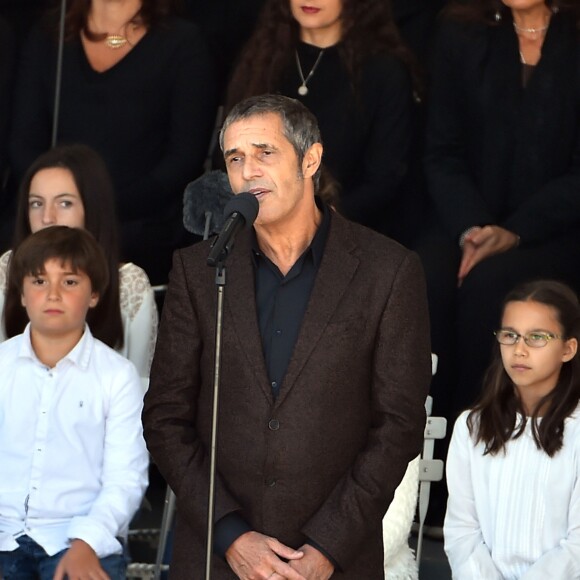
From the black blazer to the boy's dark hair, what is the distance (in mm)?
1292

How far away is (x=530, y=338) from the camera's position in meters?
4.10

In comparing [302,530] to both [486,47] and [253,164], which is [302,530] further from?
[486,47]

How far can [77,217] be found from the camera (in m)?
4.72

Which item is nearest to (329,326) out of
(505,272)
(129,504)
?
(129,504)

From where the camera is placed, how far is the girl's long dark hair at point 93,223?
4.45 meters

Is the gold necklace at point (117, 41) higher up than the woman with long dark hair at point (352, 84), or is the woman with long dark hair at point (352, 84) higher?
the gold necklace at point (117, 41)

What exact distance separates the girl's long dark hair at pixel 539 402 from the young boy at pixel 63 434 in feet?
2.98

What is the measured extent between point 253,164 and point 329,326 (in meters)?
0.39

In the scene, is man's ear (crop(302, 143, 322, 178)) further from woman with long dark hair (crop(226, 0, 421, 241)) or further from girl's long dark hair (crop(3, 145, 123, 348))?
woman with long dark hair (crop(226, 0, 421, 241))

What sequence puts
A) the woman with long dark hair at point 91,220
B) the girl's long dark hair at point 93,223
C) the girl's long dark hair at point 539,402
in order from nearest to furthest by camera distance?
the girl's long dark hair at point 539,402 < the girl's long dark hair at point 93,223 < the woman with long dark hair at point 91,220

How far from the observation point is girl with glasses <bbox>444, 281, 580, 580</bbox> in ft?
12.9

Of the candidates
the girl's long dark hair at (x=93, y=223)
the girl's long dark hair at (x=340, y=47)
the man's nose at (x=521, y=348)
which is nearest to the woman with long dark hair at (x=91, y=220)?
the girl's long dark hair at (x=93, y=223)

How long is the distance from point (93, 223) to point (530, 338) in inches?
55.8

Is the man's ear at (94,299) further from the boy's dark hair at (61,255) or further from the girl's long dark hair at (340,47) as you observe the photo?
the girl's long dark hair at (340,47)
